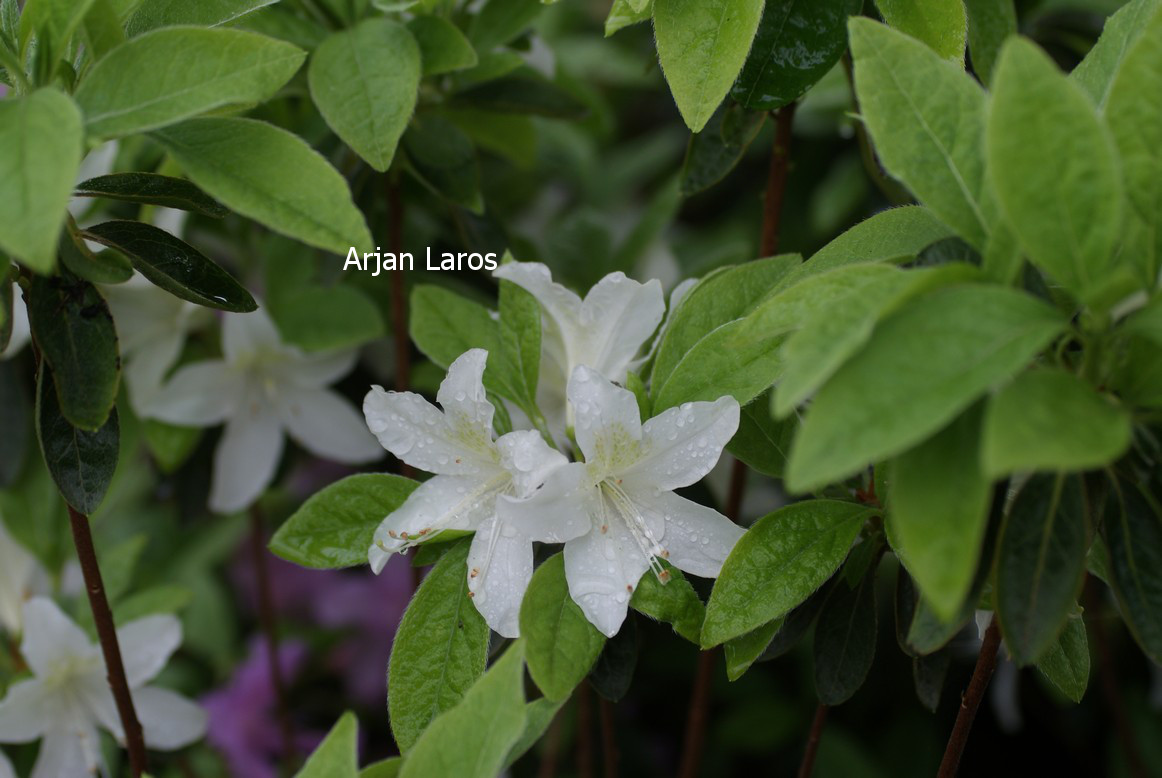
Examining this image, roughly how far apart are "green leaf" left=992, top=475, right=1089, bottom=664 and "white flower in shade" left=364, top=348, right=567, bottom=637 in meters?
0.29

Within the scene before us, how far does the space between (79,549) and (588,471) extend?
39cm

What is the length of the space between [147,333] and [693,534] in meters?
0.73

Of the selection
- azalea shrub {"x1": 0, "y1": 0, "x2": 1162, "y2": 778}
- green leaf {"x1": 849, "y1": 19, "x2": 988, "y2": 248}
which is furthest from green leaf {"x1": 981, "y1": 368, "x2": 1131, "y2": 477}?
green leaf {"x1": 849, "y1": 19, "x2": 988, "y2": 248}

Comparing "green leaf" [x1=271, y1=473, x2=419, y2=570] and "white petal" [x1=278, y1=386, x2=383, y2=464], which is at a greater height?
"green leaf" [x1=271, y1=473, x2=419, y2=570]

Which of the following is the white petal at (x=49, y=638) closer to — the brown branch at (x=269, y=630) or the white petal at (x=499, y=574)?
the brown branch at (x=269, y=630)

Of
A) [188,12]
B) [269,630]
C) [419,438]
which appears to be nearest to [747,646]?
[419,438]

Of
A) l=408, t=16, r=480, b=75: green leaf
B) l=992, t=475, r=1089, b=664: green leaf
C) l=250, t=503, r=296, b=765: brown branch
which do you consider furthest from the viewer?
l=250, t=503, r=296, b=765: brown branch

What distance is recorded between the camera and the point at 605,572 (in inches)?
30.8

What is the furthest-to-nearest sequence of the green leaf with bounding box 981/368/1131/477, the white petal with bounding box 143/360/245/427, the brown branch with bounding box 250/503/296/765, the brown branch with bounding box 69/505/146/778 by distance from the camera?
the brown branch with bounding box 250/503/296/765
the white petal with bounding box 143/360/245/427
the brown branch with bounding box 69/505/146/778
the green leaf with bounding box 981/368/1131/477

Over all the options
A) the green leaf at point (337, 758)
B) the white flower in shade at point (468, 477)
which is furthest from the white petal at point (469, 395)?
the green leaf at point (337, 758)

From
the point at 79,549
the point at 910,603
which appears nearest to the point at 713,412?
the point at 910,603

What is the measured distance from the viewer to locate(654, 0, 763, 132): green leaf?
32.0 inches

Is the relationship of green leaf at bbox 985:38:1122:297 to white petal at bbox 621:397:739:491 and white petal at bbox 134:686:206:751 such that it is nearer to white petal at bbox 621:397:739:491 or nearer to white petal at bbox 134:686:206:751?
white petal at bbox 621:397:739:491

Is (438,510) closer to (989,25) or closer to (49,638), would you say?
(49,638)
